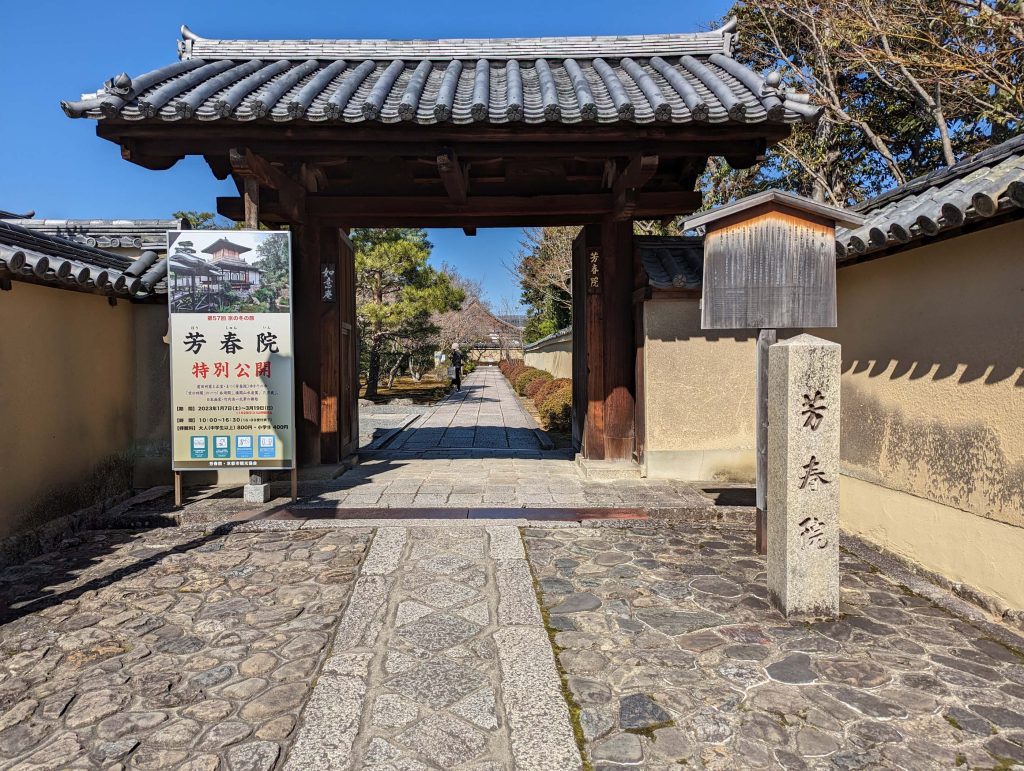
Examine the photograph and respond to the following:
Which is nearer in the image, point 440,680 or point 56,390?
point 440,680

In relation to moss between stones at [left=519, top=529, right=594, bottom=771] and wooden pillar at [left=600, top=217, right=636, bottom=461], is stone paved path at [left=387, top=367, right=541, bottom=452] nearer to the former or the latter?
wooden pillar at [left=600, top=217, right=636, bottom=461]

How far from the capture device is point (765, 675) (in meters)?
3.39

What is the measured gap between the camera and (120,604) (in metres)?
4.33

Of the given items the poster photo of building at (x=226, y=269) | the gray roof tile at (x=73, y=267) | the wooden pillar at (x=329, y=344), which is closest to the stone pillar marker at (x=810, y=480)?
the poster photo of building at (x=226, y=269)

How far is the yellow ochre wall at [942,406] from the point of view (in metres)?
4.18

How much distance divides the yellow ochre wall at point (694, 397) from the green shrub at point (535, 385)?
1473 centimetres

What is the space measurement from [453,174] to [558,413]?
927cm

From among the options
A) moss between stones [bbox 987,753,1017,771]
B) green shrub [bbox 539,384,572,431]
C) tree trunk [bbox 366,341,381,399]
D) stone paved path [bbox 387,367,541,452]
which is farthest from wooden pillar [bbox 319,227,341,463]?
tree trunk [bbox 366,341,381,399]

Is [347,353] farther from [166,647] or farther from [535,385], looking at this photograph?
[535,385]

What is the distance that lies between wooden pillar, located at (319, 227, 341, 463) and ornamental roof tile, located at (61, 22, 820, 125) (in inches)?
83.1

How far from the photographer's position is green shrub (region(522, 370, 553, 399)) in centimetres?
2287

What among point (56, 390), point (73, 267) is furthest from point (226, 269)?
point (56, 390)

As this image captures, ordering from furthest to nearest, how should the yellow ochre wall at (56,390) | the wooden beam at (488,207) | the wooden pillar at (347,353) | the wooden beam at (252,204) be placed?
1. the wooden pillar at (347,353)
2. the wooden beam at (488,207)
3. the wooden beam at (252,204)
4. the yellow ochre wall at (56,390)

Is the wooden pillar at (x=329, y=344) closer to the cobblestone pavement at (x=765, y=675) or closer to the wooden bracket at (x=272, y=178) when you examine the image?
the wooden bracket at (x=272, y=178)
